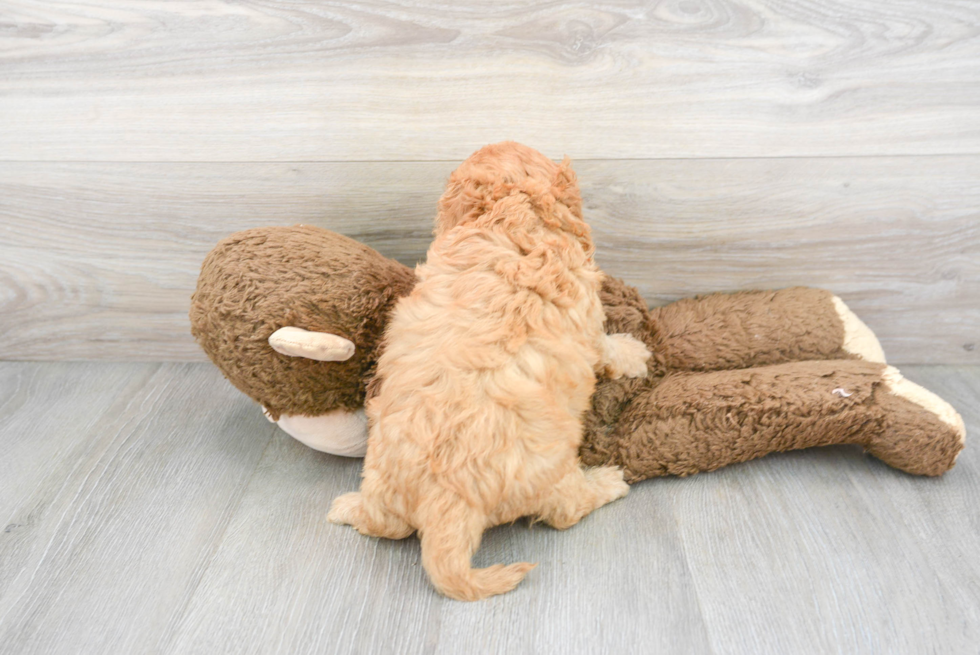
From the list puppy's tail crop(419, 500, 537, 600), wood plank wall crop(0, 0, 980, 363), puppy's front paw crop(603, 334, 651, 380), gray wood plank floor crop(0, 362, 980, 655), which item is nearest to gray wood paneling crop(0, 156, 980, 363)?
wood plank wall crop(0, 0, 980, 363)

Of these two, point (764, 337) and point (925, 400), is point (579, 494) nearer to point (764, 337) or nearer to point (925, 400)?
point (764, 337)

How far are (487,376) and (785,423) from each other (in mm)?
583

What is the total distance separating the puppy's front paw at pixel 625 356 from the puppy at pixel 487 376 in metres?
0.08

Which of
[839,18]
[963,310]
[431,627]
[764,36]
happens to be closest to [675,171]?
[764,36]

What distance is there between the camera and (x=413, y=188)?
4.60 feet

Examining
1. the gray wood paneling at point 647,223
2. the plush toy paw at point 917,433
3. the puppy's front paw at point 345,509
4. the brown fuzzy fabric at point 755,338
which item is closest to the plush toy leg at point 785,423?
the plush toy paw at point 917,433

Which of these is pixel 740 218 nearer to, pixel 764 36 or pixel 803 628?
pixel 764 36

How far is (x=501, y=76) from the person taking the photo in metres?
1.32

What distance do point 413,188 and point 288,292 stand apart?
0.41m

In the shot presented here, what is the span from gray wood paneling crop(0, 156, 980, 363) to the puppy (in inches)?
12.8

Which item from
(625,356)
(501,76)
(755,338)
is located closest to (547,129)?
(501,76)

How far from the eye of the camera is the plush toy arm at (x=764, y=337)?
1.37m

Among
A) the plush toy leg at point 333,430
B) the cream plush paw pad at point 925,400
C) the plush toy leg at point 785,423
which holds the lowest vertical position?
the plush toy leg at point 333,430

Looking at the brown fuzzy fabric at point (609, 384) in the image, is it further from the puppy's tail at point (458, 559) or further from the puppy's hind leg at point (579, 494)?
the puppy's tail at point (458, 559)
